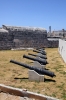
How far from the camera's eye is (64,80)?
8.95 meters

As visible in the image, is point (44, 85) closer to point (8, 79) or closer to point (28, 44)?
point (8, 79)

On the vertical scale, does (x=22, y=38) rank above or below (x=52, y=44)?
above

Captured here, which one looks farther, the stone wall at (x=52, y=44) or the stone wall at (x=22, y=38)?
the stone wall at (x=52, y=44)

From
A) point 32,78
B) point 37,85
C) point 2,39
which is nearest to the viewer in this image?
point 37,85

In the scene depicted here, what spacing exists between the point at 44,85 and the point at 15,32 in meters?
16.7

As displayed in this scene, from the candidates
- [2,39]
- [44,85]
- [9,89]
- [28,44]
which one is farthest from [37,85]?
[28,44]

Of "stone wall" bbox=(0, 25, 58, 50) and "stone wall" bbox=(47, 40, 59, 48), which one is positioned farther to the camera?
"stone wall" bbox=(47, 40, 59, 48)

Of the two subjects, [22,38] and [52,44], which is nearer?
[22,38]

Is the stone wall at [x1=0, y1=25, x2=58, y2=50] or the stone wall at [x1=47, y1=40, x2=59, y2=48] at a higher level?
the stone wall at [x1=0, y1=25, x2=58, y2=50]

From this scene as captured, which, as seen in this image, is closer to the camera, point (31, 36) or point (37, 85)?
point (37, 85)

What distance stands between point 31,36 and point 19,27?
2127 mm

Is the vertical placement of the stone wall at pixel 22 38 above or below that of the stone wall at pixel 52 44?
above

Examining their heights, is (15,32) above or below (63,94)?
above

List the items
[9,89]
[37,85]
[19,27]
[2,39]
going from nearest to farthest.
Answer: [9,89] → [37,85] → [2,39] → [19,27]
